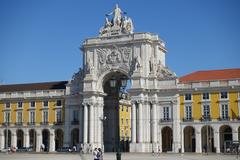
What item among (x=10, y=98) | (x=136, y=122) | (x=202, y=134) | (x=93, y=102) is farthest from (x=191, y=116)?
(x=10, y=98)

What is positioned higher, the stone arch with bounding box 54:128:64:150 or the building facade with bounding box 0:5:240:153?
the building facade with bounding box 0:5:240:153

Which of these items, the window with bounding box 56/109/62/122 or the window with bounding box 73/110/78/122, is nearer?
the window with bounding box 73/110/78/122

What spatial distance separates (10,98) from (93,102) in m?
20.6

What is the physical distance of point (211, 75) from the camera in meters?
90.9

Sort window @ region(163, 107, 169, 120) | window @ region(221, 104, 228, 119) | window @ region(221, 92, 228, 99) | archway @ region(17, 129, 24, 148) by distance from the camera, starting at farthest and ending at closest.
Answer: archway @ region(17, 129, 24, 148)
window @ region(163, 107, 169, 120)
window @ region(221, 92, 228, 99)
window @ region(221, 104, 228, 119)

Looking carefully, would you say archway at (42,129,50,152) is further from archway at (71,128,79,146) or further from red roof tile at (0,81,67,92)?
red roof tile at (0,81,67,92)

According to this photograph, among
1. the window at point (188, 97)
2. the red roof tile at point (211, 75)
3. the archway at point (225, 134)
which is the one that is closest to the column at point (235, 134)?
the archway at point (225, 134)

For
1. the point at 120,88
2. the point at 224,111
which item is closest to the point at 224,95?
the point at 224,111

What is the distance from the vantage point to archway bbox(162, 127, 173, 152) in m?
92.2

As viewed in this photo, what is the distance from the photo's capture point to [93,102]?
92.4 meters

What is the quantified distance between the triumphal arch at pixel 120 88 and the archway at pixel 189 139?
248cm

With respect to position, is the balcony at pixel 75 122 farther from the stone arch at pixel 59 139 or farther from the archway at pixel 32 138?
the archway at pixel 32 138

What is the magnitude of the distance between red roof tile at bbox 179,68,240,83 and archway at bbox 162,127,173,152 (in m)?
9.44

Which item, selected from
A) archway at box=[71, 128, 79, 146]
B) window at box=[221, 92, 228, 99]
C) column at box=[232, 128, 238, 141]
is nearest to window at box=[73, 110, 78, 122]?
archway at box=[71, 128, 79, 146]
